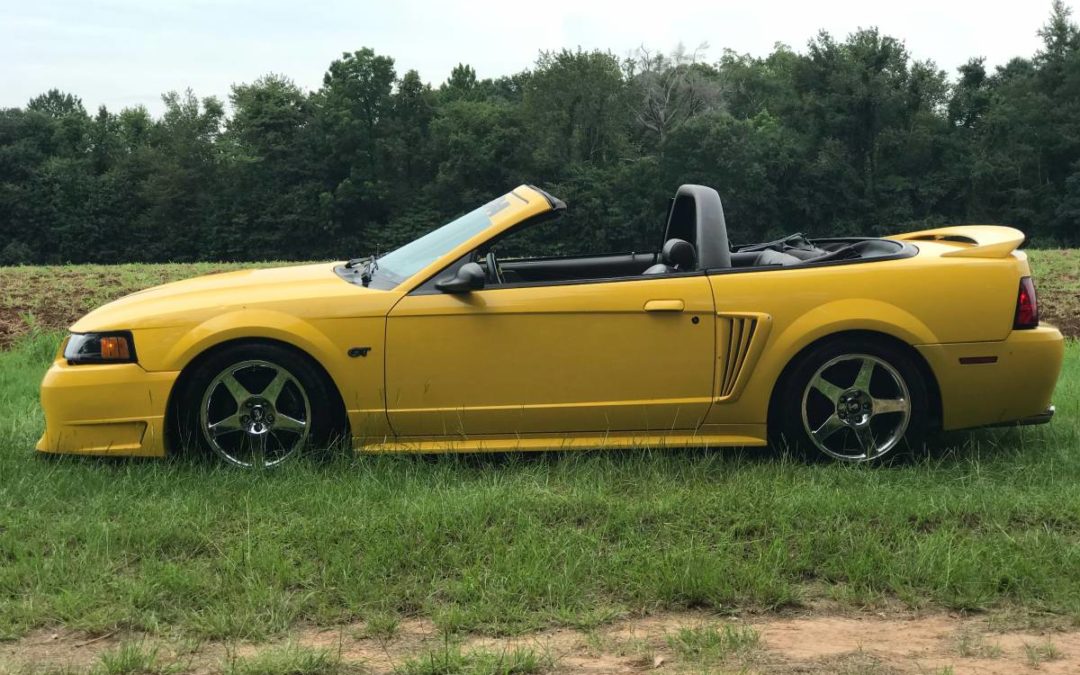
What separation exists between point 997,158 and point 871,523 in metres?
61.5

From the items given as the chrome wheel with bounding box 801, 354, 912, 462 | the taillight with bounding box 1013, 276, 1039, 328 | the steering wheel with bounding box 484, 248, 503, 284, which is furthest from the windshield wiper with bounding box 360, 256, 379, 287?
the taillight with bounding box 1013, 276, 1039, 328

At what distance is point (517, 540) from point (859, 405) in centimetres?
208

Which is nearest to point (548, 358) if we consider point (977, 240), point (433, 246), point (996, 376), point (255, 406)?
point (433, 246)

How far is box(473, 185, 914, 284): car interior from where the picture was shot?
550 centimetres

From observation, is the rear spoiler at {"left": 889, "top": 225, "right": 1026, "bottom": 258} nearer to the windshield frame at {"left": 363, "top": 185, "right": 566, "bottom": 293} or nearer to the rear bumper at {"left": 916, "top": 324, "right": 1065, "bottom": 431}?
the rear bumper at {"left": 916, "top": 324, "right": 1065, "bottom": 431}

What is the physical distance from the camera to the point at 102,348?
526cm

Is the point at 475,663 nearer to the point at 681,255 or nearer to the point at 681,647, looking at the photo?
the point at 681,647

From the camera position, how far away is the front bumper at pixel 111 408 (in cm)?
518

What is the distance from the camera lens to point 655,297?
17.3 feet

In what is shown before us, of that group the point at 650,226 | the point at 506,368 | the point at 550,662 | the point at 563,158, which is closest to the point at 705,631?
the point at 550,662

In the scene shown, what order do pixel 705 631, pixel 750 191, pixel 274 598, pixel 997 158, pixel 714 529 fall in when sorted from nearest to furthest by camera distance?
pixel 705 631, pixel 274 598, pixel 714 529, pixel 997 158, pixel 750 191

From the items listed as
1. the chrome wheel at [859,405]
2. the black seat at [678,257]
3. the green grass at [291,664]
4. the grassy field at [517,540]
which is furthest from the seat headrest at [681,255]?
the green grass at [291,664]

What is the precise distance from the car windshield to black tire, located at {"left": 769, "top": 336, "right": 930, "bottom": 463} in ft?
5.75

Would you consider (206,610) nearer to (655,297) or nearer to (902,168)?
(655,297)
